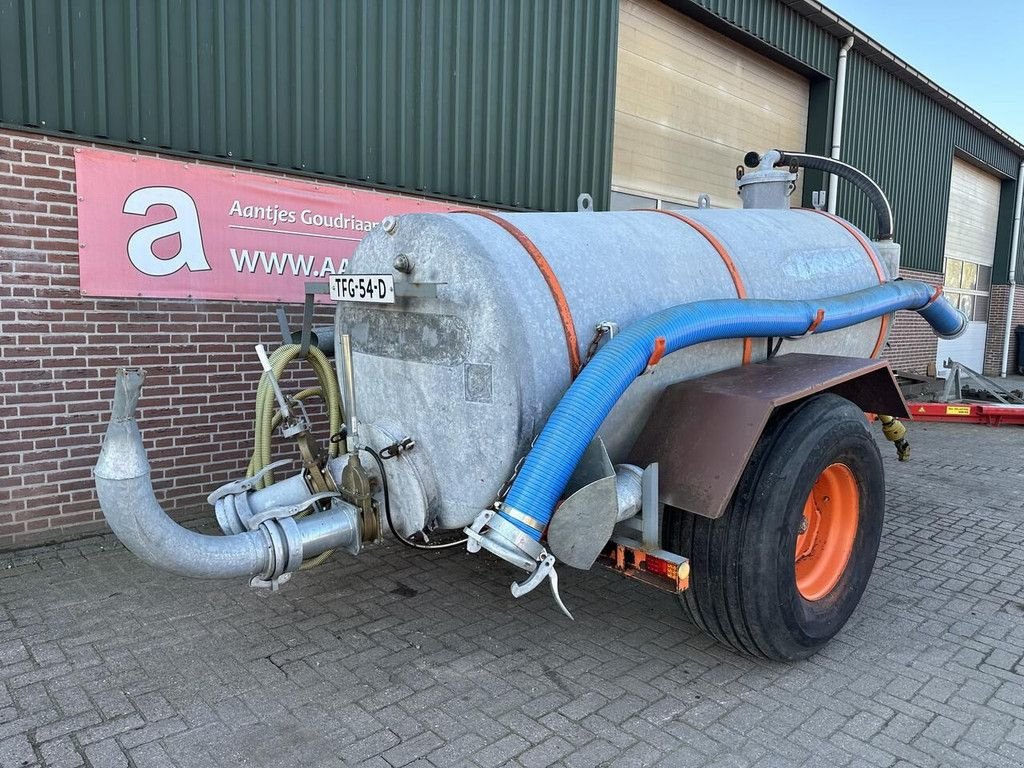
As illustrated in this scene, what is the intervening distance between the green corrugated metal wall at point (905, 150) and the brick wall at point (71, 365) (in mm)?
9547

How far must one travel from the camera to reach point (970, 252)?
16.7 meters

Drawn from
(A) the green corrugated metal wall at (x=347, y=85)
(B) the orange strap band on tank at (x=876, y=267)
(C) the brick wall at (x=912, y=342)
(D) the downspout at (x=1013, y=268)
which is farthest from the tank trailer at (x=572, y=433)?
(D) the downspout at (x=1013, y=268)

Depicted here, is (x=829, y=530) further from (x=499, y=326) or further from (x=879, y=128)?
(x=879, y=128)

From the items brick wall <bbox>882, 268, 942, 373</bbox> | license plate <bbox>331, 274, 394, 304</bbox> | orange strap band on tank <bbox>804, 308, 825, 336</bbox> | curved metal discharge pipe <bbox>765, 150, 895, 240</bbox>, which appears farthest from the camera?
brick wall <bbox>882, 268, 942, 373</bbox>

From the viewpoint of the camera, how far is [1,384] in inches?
170

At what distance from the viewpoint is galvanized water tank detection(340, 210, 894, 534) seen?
108 inches

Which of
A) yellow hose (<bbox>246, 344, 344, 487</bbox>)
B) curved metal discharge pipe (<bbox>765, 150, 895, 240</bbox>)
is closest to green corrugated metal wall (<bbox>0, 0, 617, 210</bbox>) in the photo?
yellow hose (<bbox>246, 344, 344, 487</bbox>)

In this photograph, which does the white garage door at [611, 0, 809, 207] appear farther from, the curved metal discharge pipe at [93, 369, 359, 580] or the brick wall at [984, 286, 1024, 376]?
the brick wall at [984, 286, 1024, 376]

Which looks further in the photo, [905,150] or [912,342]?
[912,342]

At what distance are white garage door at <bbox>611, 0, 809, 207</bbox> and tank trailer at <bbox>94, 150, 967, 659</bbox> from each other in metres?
5.37

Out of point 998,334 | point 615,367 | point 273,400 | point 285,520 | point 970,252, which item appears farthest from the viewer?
point 998,334

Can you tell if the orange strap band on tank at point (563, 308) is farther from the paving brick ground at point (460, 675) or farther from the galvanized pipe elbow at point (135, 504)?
the galvanized pipe elbow at point (135, 504)

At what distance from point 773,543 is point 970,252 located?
55.2ft

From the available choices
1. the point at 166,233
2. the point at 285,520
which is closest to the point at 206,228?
the point at 166,233
